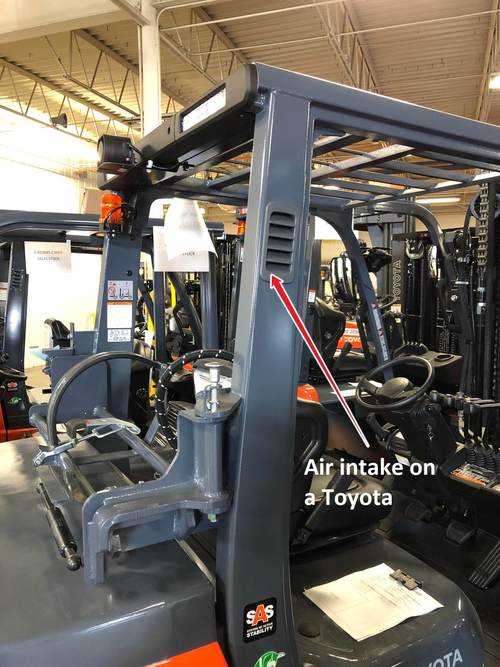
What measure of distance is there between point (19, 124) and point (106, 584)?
1370cm

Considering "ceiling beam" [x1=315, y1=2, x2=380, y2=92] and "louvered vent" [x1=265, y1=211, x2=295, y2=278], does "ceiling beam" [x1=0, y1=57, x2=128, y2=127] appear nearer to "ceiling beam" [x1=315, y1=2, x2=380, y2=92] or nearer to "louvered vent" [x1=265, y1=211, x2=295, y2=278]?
"ceiling beam" [x1=315, y1=2, x2=380, y2=92]

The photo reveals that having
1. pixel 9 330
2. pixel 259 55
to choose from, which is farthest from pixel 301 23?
pixel 9 330

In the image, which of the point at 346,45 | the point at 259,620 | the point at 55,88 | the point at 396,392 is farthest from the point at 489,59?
the point at 259,620

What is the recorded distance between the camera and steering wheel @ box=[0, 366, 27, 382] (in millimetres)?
5443

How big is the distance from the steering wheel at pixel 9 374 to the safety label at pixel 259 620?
463 cm

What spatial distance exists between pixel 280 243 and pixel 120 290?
180 cm

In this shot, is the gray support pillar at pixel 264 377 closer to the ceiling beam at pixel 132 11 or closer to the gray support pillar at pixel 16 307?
the gray support pillar at pixel 16 307

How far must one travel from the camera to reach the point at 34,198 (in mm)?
13953

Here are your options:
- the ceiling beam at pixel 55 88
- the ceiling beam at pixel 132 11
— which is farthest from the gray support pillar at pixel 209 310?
the ceiling beam at pixel 55 88

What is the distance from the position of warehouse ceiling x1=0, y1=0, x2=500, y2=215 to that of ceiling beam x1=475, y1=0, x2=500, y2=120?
0.02 metres

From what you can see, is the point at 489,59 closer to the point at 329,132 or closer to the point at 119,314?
the point at 119,314

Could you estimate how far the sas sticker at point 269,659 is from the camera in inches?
58.9

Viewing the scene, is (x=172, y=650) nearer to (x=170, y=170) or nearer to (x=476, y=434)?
(x=170, y=170)

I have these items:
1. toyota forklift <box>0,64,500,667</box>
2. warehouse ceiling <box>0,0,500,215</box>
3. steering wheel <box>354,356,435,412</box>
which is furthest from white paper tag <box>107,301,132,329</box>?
warehouse ceiling <box>0,0,500,215</box>
